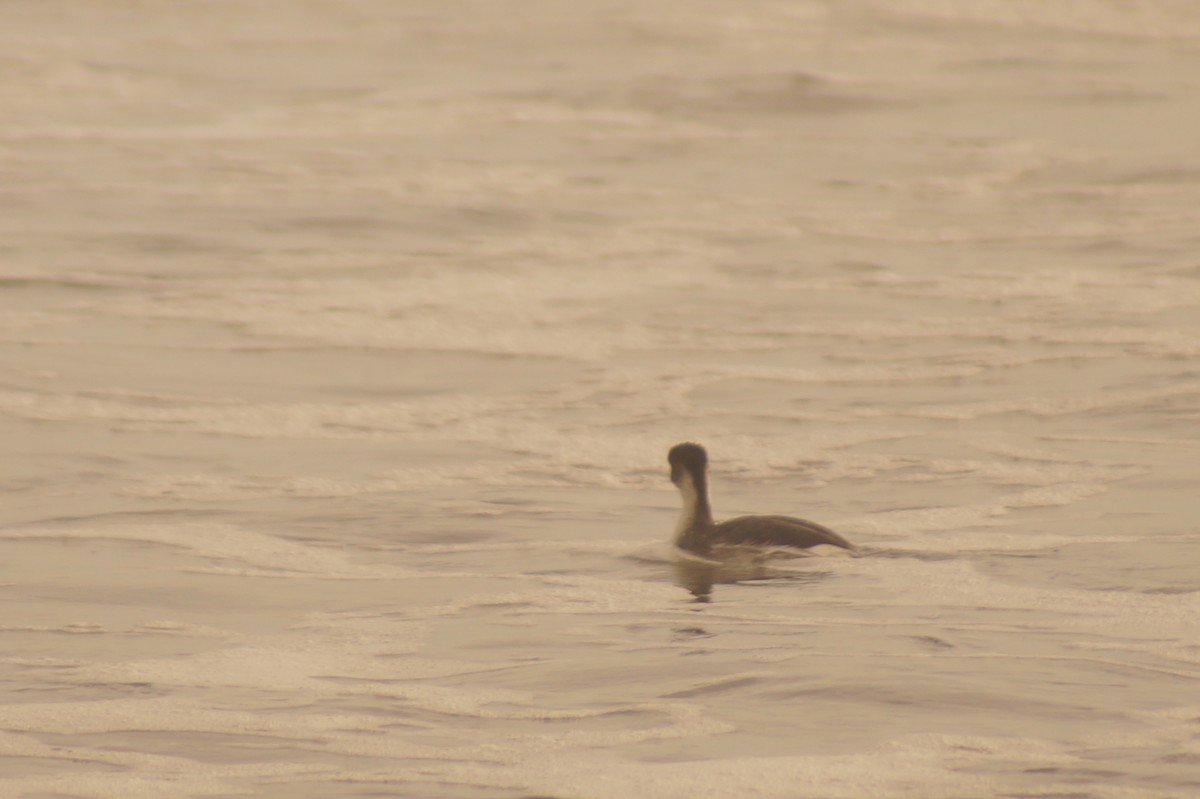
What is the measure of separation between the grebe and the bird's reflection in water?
0.04 metres

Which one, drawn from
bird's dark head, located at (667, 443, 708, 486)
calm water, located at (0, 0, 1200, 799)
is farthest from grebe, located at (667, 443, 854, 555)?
calm water, located at (0, 0, 1200, 799)

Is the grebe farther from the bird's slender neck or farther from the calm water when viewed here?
the calm water

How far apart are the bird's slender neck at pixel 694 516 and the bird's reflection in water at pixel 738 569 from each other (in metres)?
0.07

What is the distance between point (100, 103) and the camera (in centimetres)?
2542

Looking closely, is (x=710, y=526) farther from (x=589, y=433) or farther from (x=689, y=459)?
(x=589, y=433)

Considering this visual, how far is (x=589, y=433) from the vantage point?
11680 millimetres

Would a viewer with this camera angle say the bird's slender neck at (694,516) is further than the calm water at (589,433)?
Yes

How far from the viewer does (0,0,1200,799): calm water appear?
6.67 m

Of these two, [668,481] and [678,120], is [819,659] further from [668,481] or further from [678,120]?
[678,120]

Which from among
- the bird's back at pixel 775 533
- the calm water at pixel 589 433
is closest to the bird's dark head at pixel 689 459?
the bird's back at pixel 775 533

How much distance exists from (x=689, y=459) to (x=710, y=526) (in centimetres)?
37

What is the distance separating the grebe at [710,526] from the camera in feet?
29.2

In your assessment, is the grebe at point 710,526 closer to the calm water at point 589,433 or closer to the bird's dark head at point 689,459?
the bird's dark head at point 689,459

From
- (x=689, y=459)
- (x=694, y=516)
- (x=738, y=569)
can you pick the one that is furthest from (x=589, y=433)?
(x=738, y=569)
